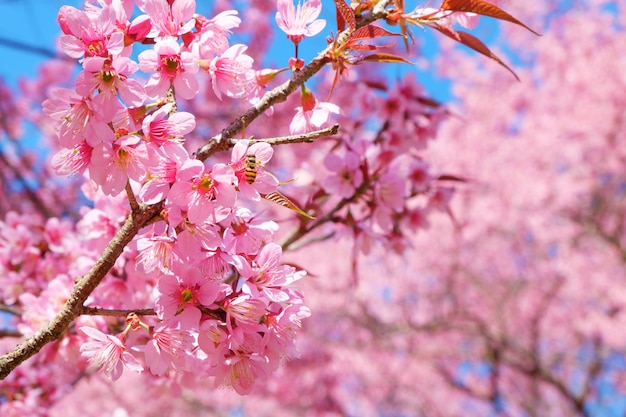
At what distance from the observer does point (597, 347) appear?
289 inches

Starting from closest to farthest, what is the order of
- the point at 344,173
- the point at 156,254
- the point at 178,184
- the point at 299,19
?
the point at 178,184 < the point at 156,254 < the point at 299,19 < the point at 344,173

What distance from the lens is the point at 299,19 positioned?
1278 mm

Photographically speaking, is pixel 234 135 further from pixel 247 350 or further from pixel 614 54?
pixel 614 54

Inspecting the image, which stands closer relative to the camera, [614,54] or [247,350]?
[247,350]

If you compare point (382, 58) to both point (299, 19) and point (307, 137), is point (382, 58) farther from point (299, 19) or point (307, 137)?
point (307, 137)

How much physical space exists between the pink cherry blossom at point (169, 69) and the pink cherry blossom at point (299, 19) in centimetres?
26

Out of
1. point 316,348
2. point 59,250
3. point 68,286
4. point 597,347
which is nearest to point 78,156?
point 68,286

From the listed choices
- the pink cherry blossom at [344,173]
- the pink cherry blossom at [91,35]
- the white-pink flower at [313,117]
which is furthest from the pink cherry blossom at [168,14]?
the pink cherry blossom at [344,173]

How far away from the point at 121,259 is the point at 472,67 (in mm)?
11485

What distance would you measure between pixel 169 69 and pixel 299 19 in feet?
1.15

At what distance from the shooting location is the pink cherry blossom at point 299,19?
A: 1260mm

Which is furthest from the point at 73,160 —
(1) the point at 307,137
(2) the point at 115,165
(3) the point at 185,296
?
(1) the point at 307,137

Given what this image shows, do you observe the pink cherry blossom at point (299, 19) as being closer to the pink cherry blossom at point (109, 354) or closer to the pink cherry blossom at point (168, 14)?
the pink cherry blossom at point (168, 14)

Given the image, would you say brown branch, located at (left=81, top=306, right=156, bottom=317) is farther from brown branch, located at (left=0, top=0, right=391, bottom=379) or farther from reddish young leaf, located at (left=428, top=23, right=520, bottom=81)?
reddish young leaf, located at (left=428, top=23, right=520, bottom=81)
